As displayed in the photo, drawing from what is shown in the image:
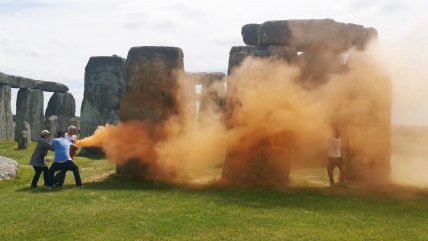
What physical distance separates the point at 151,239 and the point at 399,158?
54.5 ft

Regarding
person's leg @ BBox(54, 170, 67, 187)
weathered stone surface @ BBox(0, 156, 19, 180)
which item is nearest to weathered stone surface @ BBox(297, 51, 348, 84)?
person's leg @ BBox(54, 170, 67, 187)

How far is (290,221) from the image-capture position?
11.6 metres

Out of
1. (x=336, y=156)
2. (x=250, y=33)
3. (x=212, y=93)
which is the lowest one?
(x=336, y=156)

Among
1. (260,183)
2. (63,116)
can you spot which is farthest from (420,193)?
(63,116)

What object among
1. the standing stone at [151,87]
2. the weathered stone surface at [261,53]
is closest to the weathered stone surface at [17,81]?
the standing stone at [151,87]

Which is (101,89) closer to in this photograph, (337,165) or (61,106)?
(61,106)

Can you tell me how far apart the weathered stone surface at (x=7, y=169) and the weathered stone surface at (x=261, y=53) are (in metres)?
7.58

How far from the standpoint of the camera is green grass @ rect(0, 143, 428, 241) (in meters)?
10.7

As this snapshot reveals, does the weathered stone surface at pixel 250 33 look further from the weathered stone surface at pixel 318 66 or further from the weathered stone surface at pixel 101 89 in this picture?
the weathered stone surface at pixel 101 89

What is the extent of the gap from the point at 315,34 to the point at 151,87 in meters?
5.54

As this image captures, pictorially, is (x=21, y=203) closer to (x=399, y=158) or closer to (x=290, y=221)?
(x=290, y=221)

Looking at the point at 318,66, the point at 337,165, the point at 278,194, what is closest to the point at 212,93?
the point at 318,66

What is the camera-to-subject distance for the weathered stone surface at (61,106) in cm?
4078

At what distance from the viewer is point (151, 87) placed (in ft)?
60.8
